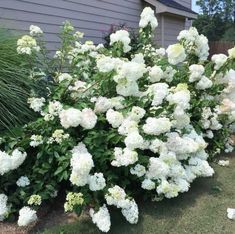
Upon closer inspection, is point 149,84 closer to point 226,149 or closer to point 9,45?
point 9,45

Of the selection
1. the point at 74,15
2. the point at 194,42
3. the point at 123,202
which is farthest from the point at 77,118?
the point at 74,15

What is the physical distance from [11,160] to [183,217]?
5.53ft

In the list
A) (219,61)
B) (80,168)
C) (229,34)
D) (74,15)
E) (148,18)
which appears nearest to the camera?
(80,168)

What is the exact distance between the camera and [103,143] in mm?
4102

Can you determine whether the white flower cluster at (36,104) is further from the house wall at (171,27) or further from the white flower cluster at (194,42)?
the house wall at (171,27)

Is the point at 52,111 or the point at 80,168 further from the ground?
the point at 52,111

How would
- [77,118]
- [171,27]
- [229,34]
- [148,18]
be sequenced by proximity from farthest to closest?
[229,34] < [171,27] < [148,18] < [77,118]

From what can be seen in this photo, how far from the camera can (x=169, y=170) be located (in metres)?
4.25

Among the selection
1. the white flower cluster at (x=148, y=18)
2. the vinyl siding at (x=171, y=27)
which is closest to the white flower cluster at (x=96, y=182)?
the white flower cluster at (x=148, y=18)

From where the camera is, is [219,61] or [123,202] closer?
[123,202]

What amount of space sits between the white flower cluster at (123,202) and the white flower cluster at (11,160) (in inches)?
31.7

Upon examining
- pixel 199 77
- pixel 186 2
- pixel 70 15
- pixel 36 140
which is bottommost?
pixel 36 140

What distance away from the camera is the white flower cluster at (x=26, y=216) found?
3639 mm

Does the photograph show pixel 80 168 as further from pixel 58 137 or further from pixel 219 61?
pixel 219 61
